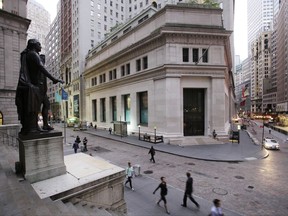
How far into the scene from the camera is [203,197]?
392 inches

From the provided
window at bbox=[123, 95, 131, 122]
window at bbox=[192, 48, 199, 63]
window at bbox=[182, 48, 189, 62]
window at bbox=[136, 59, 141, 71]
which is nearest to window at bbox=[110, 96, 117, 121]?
window at bbox=[123, 95, 131, 122]

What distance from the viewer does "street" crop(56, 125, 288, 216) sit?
30.6 ft

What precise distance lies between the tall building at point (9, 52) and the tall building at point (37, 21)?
11261 centimetres

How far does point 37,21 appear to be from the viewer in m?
132

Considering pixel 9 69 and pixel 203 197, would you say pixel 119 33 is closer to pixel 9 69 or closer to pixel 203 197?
pixel 9 69

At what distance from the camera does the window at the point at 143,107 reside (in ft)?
103

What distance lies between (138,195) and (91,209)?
4264mm

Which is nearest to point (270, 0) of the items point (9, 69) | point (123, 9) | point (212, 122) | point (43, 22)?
point (123, 9)

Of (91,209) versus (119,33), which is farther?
(119,33)

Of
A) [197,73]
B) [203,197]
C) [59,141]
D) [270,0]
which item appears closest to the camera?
[59,141]

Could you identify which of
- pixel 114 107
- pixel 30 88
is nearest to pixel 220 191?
pixel 30 88

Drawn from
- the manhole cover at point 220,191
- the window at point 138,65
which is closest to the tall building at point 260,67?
the window at point 138,65

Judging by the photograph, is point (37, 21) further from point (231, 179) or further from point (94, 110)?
point (231, 179)

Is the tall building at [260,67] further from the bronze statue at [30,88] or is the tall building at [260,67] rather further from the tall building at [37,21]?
the tall building at [37,21]
